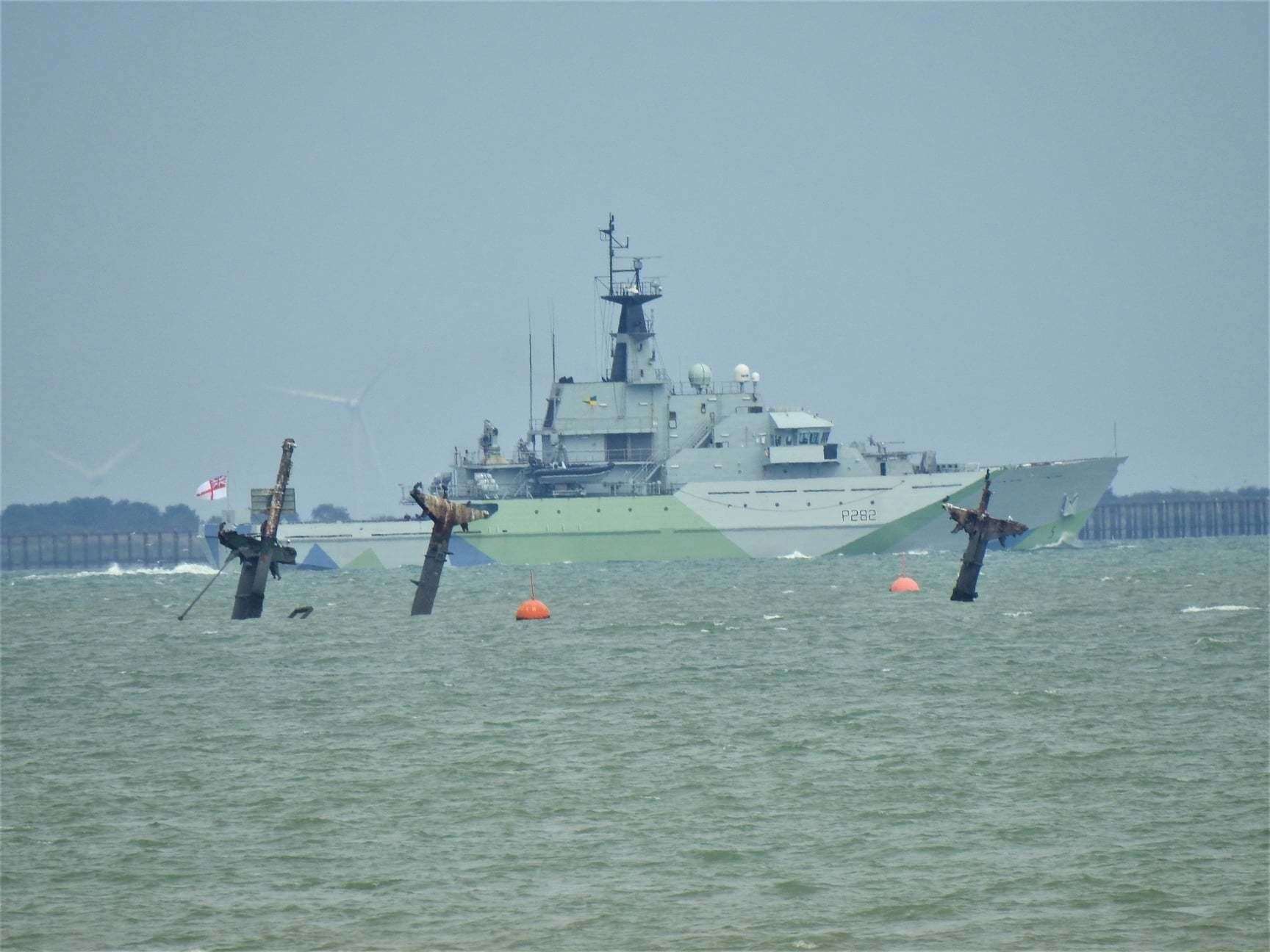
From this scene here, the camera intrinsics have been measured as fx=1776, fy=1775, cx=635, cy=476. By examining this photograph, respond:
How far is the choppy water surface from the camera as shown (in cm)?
1353

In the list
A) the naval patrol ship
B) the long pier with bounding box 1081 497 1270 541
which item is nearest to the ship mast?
the naval patrol ship

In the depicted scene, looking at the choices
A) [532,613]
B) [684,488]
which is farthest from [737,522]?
[532,613]

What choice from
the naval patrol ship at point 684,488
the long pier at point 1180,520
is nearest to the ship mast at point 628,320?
the naval patrol ship at point 684,488

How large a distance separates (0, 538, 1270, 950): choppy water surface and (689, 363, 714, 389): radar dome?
33.9 m

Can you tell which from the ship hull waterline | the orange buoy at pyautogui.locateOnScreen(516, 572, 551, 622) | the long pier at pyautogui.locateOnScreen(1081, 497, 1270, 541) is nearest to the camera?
the orange buoy at pyautogui.locateOnScreen(516, 572, 551, 622)

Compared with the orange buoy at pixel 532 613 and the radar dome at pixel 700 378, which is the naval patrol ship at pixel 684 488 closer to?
the radar dome at pixel 700 378

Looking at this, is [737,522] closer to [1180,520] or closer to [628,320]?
[628,320]

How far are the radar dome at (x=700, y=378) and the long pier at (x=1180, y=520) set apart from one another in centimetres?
7610

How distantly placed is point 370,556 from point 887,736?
160 feet

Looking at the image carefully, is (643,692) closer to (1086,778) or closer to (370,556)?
(1086,778)

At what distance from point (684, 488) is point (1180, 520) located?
283 ft

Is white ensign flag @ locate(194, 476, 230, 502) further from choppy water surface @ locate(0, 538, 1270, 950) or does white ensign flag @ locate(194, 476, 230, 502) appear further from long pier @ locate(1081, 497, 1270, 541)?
long pier @ locate(1081, 497, 1270, 541)

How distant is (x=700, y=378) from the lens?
6912 centimetres

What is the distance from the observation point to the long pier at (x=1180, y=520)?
457 feet
